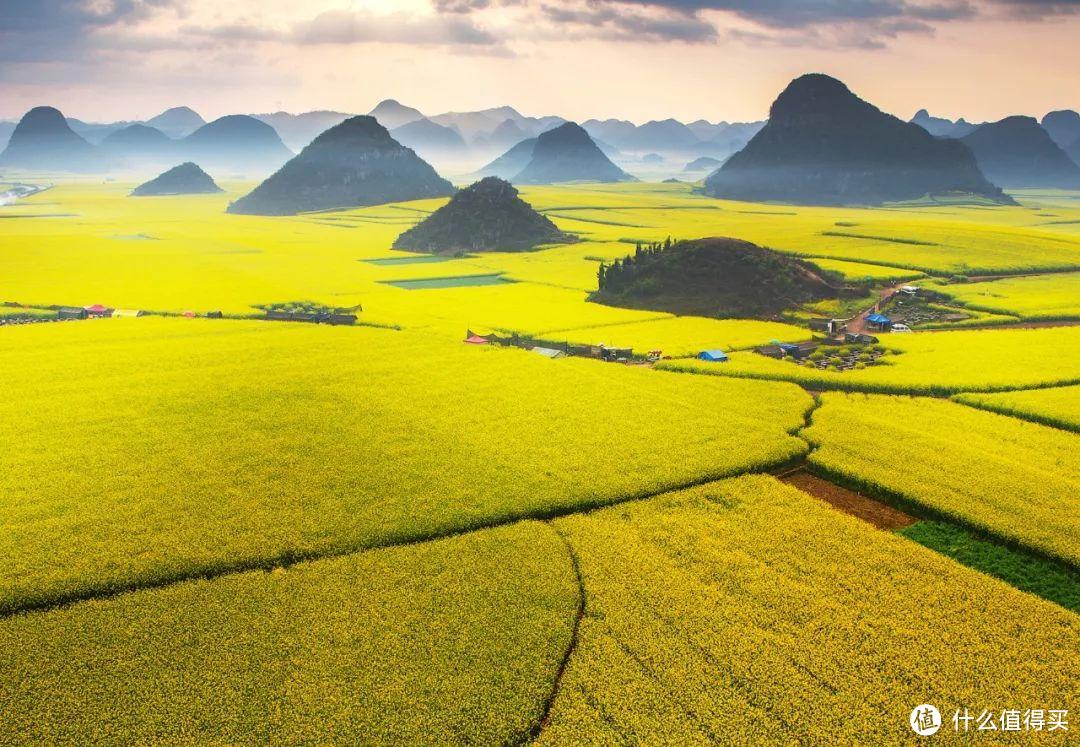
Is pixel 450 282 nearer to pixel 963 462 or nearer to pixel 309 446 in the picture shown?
pixel 309 446

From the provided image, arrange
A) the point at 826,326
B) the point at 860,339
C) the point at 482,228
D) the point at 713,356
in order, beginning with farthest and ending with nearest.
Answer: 1. the point at 482,228
2. the point at 826,326
3. the point at 860,339
4. the point at 713,356

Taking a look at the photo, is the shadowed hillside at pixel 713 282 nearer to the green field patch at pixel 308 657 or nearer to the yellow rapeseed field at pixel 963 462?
the yellow rapeseed field at pixel 963 462

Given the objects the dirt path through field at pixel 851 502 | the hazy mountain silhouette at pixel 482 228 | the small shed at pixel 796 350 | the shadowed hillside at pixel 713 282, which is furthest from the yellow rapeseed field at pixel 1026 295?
the hazy mountain silhouette at pixel 482 228

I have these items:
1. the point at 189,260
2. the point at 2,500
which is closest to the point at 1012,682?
the point at 2,500

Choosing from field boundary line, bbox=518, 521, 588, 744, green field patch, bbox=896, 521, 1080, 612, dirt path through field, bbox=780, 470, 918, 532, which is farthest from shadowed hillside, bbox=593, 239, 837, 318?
field boundary line, bbox=518, 521, 588, 744

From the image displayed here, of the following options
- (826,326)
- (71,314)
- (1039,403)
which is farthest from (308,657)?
(71,314)

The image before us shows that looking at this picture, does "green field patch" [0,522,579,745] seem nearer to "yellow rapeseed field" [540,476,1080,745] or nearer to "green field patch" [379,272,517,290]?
"yellow rapeseed field" [540,476,1080,745]
